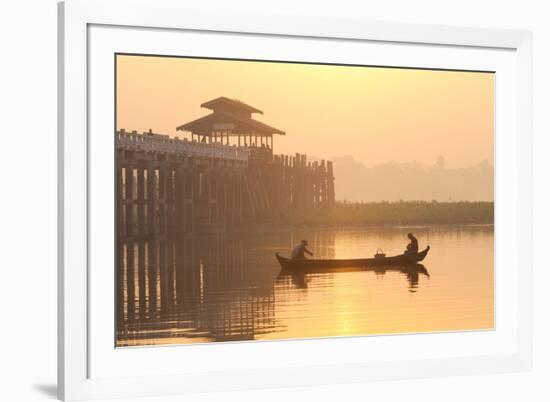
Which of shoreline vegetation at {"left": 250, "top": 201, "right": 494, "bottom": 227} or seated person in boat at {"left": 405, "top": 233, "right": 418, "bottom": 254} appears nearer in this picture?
shoreline vegetation at {"left": 250, "top": 201, "right": 494, "bottom": 227}

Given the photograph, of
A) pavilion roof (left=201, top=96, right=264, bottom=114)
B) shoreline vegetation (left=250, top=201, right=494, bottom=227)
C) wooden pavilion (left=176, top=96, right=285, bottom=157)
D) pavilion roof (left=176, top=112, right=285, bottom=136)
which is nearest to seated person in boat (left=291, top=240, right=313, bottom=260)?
shoreline vegetation (left=250, top=201, right=494, bottom=227)

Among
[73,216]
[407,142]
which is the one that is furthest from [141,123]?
[407,142]

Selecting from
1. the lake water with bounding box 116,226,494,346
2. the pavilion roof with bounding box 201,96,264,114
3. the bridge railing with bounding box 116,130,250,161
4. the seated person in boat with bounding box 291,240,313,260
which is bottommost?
the lake water with bounding box 116,226,494,346

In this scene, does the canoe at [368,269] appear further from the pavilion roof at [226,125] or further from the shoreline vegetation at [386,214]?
the pavilion roof at [226,125]

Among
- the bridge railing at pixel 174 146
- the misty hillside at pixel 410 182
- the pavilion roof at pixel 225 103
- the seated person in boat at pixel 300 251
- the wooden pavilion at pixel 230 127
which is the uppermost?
the pavilion roof at pixel 225 103

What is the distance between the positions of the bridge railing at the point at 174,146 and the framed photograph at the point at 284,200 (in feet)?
0.03

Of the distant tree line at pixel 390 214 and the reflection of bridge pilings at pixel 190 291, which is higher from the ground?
the distant tree line at pixel 390 214

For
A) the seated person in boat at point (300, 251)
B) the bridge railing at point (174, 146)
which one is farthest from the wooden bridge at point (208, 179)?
the seated person in boat at point (300, 251)

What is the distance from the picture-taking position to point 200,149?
18.0 feet

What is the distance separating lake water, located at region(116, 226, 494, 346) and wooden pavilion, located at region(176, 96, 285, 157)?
506 millimetres

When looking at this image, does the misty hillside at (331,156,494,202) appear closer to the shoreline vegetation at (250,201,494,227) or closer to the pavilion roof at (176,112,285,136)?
the shoreline vegetation at (250,201,494,227)

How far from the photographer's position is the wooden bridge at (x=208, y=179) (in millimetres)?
5277

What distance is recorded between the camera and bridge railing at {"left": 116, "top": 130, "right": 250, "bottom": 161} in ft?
17.4

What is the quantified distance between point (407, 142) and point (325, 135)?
52 cm
